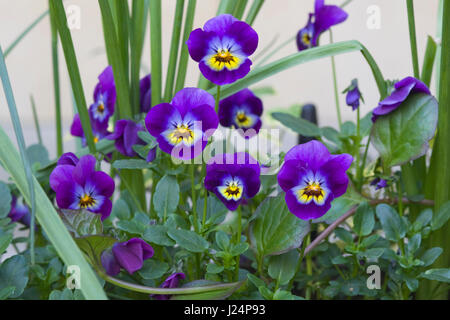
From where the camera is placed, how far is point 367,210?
51 cm

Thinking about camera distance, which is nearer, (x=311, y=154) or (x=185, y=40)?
(x=311, y=154)

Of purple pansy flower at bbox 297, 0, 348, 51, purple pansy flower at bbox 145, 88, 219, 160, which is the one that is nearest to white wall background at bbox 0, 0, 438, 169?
purple pansy flower at bbox 297, 0, 348, 51

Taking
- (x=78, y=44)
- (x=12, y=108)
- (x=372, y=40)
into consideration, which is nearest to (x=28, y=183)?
(x=12, y=108)

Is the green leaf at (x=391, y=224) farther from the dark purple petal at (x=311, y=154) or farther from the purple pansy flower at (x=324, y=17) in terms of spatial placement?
the purple pansy flower at (x=324, y=17)

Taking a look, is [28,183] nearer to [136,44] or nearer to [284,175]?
[284,175]

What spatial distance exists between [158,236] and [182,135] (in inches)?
3.3

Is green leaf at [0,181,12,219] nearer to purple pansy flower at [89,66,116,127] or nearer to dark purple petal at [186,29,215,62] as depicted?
purple pansy flower at [89,66,116,127]

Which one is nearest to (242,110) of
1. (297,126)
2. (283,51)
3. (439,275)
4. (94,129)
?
(297,126)

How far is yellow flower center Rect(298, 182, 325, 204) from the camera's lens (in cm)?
43

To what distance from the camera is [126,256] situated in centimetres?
→ 44

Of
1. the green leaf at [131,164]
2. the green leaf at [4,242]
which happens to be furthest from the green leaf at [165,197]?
the green leaf at [4,242]

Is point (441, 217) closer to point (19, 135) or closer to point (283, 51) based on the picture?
point (19, 135)

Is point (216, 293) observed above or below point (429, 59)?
below
